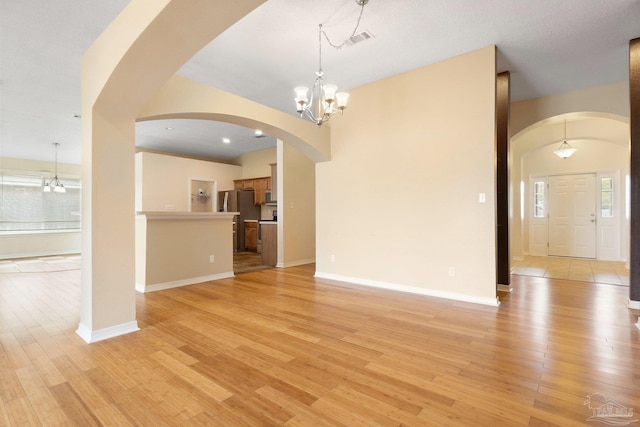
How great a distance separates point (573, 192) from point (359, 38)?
706cm

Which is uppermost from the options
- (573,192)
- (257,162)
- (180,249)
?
(257,162)

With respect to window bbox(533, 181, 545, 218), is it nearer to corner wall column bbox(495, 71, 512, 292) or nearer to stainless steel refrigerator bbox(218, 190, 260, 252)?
corner wall column bbox(495, 71, 512, 292)

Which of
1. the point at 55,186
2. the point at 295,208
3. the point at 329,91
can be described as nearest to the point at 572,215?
the point at 295,208

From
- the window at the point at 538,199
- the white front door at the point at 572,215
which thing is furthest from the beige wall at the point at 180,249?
the white front door at the point at 572,215

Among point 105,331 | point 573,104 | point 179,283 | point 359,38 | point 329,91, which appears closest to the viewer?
point 105,331

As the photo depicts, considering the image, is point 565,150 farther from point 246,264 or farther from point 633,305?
point 246,264

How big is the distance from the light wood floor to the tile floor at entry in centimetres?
145

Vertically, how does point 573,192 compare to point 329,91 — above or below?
below

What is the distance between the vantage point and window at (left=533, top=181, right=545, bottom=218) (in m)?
7.62

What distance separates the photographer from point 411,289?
4133 mm

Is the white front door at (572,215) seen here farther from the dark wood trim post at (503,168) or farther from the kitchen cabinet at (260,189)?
the kitchen cabinet at (260,189)

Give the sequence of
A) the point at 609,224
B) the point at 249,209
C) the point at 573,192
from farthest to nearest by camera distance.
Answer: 1. the point at 249,209
2. the point at 573,192
3. the point at 609,224

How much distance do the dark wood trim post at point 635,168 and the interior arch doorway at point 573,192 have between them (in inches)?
119

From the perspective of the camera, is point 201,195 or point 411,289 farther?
point 201,195
